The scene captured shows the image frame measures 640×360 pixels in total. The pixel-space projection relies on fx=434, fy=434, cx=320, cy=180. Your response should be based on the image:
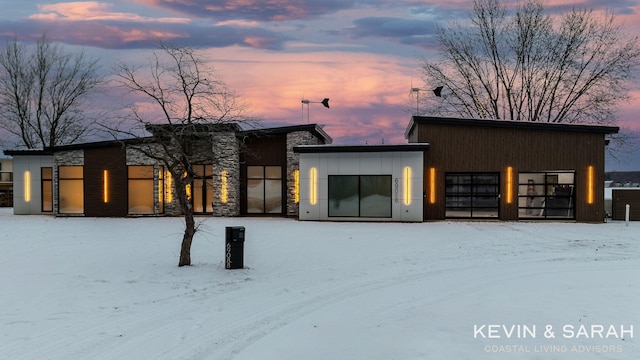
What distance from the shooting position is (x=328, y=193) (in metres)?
22.5

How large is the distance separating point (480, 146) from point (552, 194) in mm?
4511

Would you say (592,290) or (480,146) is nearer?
(592,290)

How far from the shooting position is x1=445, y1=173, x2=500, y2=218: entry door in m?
22.3

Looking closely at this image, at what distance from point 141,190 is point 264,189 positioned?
23.4 ft

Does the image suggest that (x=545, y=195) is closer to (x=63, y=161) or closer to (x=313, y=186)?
(x=313, y=186)

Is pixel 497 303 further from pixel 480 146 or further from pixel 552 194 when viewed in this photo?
pixel 552 194

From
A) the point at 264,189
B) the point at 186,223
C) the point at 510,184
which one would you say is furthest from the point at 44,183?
the point at 510,184

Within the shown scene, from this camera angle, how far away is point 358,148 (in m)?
22.2

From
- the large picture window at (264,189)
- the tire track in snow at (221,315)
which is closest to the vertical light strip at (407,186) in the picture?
the large picture window at (264,189)

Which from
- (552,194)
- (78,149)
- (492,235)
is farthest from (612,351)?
(78,149)

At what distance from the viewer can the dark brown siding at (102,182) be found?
25000 millimetres

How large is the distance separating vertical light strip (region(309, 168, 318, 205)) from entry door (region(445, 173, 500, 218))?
6730mm

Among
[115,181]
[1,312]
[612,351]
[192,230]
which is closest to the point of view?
[612,351]

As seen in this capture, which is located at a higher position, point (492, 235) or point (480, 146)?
point (480, 146)
